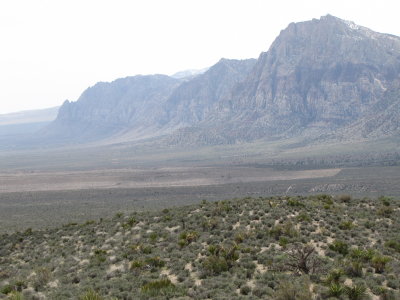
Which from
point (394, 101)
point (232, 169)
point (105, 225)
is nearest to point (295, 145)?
point (394, 101)

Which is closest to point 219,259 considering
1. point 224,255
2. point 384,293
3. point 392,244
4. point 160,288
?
point 224,255

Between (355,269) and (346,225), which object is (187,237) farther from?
(355,269)

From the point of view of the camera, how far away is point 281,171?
10044cm

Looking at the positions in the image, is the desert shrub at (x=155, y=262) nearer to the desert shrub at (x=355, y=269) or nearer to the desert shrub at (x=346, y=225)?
the desert shrub at (x=355, y=269)

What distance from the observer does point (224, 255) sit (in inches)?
699

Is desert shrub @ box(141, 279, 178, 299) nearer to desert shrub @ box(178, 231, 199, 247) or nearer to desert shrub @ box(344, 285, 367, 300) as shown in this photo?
desert shrub @ box(178, 231, 199, 247)

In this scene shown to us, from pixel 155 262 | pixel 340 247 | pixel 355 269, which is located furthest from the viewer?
pixel 155 262

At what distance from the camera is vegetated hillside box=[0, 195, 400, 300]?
47.6ft

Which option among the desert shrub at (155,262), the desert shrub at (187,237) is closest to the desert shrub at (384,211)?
the desert shrub at (187,237)

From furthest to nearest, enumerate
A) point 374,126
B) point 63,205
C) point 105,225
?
1. point 374,126
2. point 63,205
3. point 105,225

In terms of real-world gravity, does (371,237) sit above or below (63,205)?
above

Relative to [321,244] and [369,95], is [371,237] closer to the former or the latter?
[321,244]

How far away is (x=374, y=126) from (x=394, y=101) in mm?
18437

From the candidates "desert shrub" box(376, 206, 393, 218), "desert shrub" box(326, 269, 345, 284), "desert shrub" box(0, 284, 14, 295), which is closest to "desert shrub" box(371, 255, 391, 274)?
"desert shrub" box(326, 269, 345, 284)
